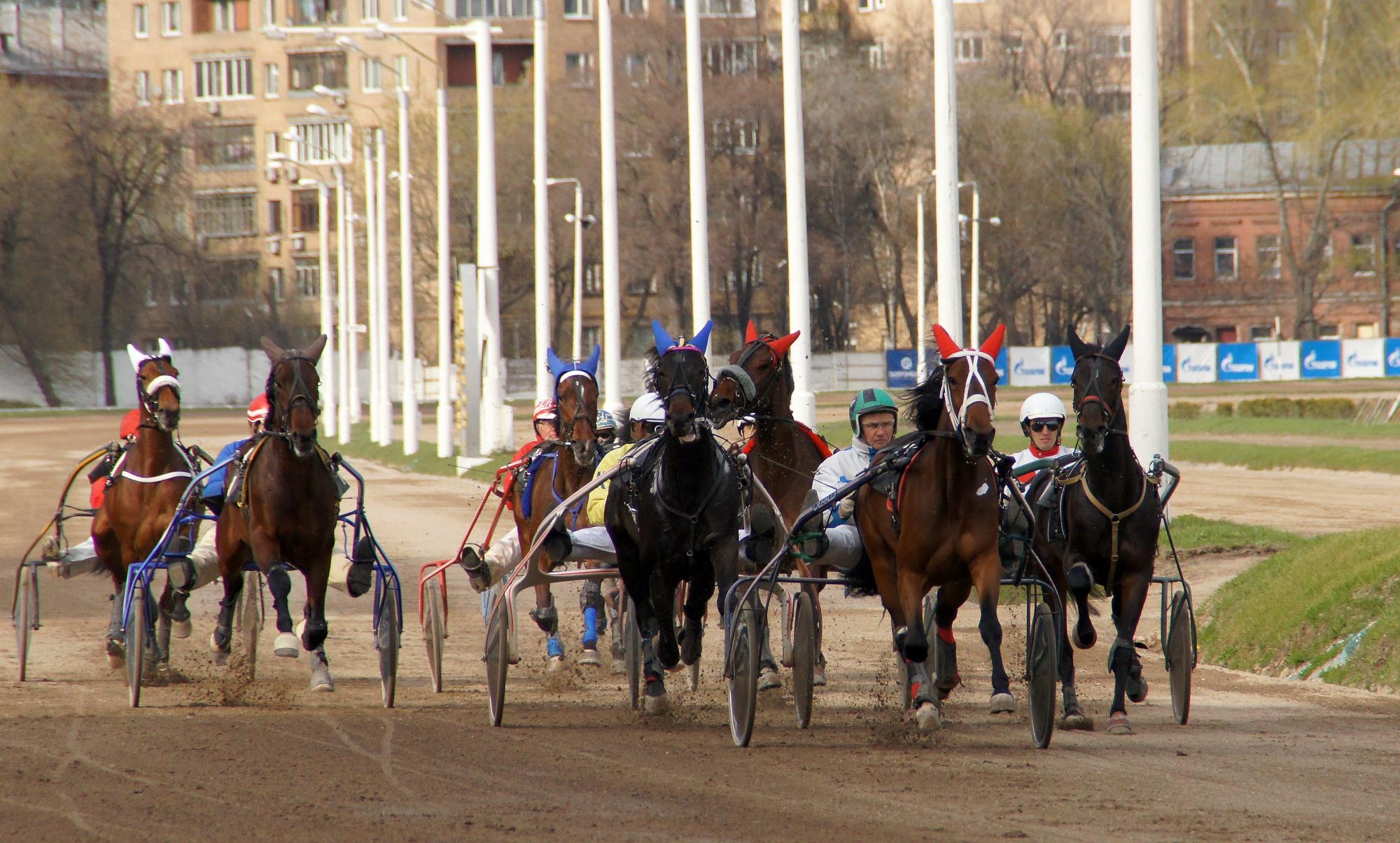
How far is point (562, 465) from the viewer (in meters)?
10.6

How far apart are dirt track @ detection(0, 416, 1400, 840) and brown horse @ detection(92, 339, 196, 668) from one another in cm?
38

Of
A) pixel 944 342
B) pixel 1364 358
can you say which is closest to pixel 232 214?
pixel 1364 358

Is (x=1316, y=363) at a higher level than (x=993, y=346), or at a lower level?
lower

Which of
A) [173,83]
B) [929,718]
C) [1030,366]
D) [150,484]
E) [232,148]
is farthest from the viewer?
[173,83]

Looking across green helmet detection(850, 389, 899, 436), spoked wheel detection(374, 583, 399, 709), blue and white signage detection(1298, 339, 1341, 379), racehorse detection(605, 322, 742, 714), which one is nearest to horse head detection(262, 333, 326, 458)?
spoked wheel detection(374, 583, 399, 709)

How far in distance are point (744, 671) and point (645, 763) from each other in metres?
0.66

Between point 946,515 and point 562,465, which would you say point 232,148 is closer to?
point 562,465

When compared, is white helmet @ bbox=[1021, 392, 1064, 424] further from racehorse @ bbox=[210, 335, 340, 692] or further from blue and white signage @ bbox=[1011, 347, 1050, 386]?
blue and white signage @ bbox=[1011, 347, 1050, 386]

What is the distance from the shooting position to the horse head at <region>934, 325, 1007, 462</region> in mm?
7617

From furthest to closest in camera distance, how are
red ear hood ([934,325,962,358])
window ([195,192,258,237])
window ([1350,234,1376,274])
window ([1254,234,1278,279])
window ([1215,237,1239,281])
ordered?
window ([195,192,258,237]) → window ([1215,237,1239,281]) → window ([1254,234,1278,279]) → window ([1350,234,1376,274]) → red ear hood ([934,325,962,358])

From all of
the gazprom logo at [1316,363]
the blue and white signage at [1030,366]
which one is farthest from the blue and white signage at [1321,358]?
the blue and white signage at [1030,366]

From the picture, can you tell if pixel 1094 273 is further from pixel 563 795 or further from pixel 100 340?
pixel 563 795

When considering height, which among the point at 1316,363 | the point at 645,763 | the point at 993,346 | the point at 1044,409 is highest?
the point at 993,346

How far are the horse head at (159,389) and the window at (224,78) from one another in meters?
81.0
